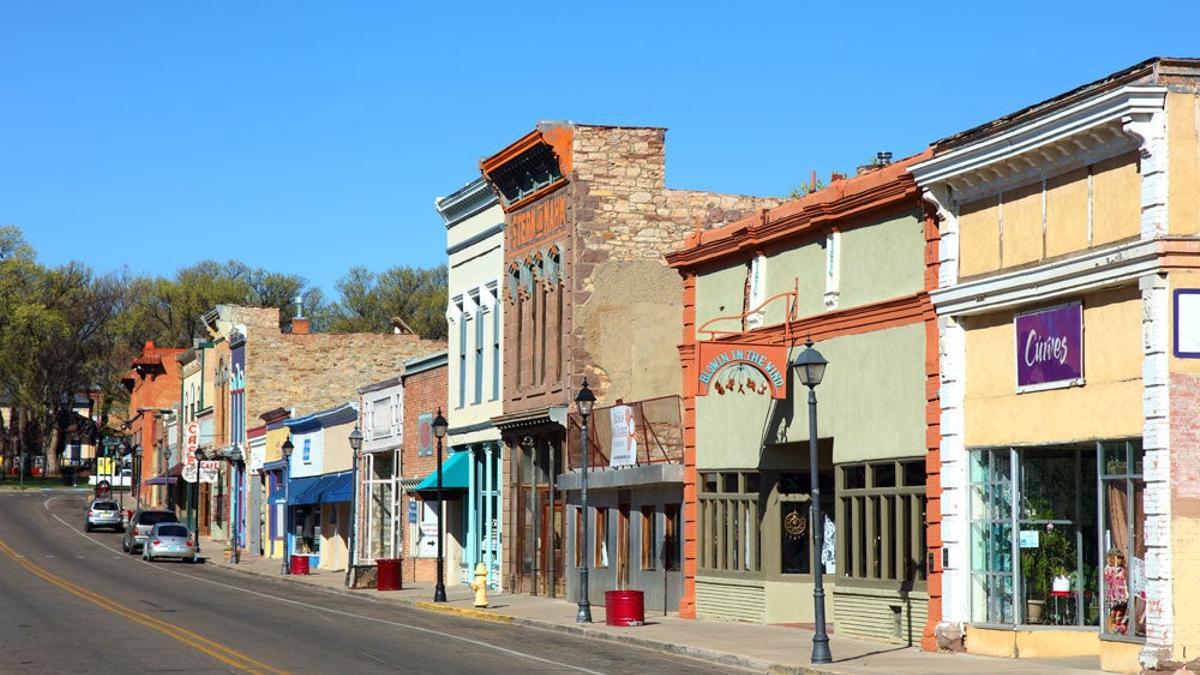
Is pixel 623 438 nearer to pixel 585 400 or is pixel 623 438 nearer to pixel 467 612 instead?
pixel 585 400

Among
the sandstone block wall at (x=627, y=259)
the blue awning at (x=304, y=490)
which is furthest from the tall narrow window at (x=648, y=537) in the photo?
the blue awning at (x=304, y=490)

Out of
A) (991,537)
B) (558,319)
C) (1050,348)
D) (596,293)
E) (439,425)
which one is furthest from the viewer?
(558,319)

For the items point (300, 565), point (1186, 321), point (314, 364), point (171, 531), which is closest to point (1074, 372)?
point (1186, 321)

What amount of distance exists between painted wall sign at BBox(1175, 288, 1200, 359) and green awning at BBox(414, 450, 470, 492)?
28691 millimetres

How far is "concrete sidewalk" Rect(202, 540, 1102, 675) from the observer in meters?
22.8

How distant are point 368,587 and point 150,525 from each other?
2125 cm

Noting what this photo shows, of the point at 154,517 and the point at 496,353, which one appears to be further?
the point at 154,517

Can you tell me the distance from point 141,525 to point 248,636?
130 feet

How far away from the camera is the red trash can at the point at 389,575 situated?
151ft

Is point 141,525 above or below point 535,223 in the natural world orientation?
below

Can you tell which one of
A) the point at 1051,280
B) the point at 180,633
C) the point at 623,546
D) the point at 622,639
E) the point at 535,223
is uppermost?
the point at 535,223

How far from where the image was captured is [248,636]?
1115 inches

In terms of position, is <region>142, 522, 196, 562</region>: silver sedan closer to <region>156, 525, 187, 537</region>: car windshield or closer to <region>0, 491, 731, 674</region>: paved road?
<region>156, 525, 187, 537</region>: car windshield

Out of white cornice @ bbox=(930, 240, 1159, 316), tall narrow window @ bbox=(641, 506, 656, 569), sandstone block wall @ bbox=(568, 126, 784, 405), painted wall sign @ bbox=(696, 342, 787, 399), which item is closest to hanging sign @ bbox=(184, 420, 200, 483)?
sandstone block wall @ bbox=(568, 126, 784, 405)
